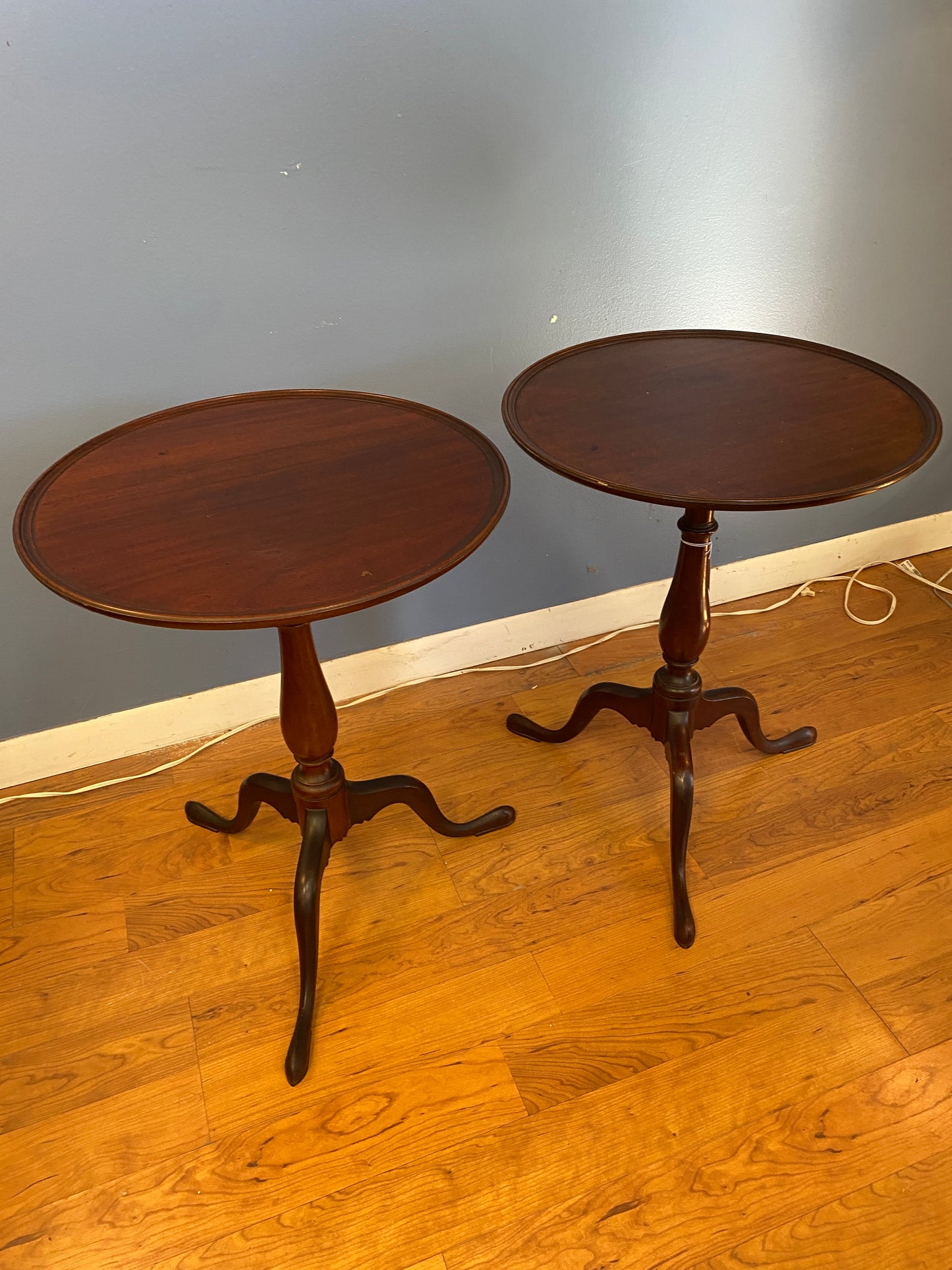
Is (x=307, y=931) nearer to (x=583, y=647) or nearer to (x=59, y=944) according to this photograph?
(x=59, y=944)

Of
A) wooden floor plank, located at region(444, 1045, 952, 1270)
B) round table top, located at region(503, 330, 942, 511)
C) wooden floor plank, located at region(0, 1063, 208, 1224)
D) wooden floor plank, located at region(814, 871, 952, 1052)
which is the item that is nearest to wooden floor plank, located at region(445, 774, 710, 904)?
wooden floor plank, located at region(814, 871, 952, 1052)

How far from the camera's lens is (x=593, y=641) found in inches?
86.0

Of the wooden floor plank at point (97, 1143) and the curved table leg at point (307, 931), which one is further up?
the curved table leg at point (307, 931)

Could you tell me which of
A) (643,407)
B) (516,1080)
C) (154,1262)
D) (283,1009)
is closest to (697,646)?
(643,407)

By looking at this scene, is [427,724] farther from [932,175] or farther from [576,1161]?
[932,175]

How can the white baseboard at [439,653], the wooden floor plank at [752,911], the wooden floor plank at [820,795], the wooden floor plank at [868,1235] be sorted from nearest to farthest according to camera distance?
the wooden floor plank at [868,1235], the wooden floor plank at [752,911], the wooden floor plank at [820,795], the white baseboard at [439,653]

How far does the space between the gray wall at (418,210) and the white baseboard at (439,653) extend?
44mm

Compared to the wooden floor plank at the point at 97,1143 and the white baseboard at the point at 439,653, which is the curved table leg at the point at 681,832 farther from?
the wooden floor plank at the point at 97,1143

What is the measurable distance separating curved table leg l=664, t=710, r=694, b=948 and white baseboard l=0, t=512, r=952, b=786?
57 cm

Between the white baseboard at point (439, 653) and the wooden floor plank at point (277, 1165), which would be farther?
the white baseboard at point (439, 653)

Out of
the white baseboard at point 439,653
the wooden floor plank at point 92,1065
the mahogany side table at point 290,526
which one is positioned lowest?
the wooden floor plank at point 92,1065

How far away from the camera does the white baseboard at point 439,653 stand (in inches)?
71.7

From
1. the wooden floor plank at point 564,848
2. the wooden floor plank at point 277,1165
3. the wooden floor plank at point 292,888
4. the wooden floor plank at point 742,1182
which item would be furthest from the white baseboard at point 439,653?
the wooden floor plank at point 742,1182

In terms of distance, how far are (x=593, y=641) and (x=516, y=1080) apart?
1067 mm
